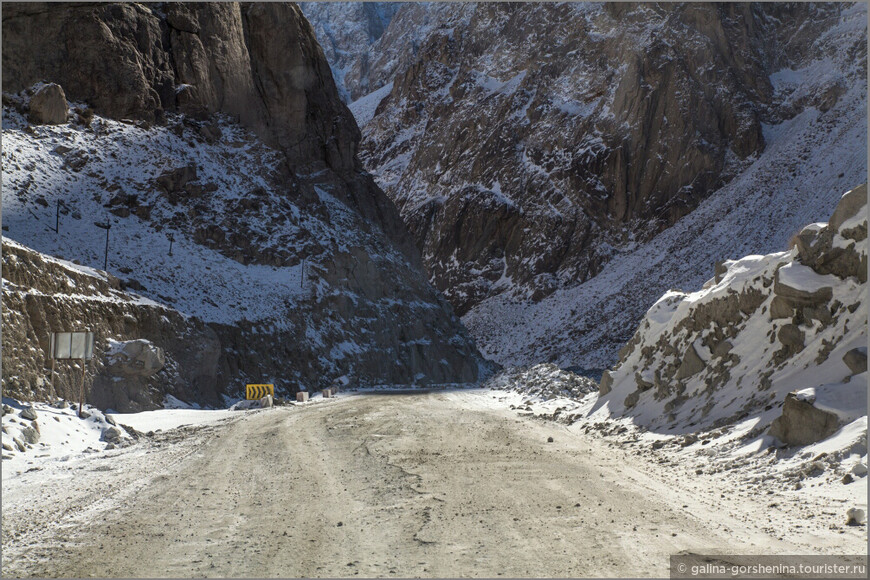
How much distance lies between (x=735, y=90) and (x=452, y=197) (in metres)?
39.9

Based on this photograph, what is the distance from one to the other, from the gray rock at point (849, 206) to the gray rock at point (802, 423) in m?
3.96

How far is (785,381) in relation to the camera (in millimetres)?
11469

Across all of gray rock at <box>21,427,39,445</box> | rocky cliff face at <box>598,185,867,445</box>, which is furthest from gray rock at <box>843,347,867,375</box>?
gray rock at <box>21,427,39,445</box>

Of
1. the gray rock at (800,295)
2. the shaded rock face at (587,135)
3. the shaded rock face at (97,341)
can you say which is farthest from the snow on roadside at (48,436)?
the shaded rock face at (587,135)

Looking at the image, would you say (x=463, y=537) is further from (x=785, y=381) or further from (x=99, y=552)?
(x=785, y=381)

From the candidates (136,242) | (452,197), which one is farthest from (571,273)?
(136,242)

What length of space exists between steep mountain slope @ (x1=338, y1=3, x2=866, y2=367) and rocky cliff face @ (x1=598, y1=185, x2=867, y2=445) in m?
55.8

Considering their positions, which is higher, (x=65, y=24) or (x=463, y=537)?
(x=65, y=24)

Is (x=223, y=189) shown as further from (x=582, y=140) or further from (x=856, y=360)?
(x=582, y=140)

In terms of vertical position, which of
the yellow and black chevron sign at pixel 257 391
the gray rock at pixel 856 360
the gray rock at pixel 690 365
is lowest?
the yellow and black chevron sign at pixel 257 391

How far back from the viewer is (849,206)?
1190 cm

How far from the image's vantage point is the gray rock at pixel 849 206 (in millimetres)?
11719

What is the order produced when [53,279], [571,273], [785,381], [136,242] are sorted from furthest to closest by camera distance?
[571,273]
[136,242]
[53,279]
[785,381]

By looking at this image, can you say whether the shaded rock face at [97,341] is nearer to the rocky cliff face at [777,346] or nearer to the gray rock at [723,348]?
the rocky cliff face at [777,346]
